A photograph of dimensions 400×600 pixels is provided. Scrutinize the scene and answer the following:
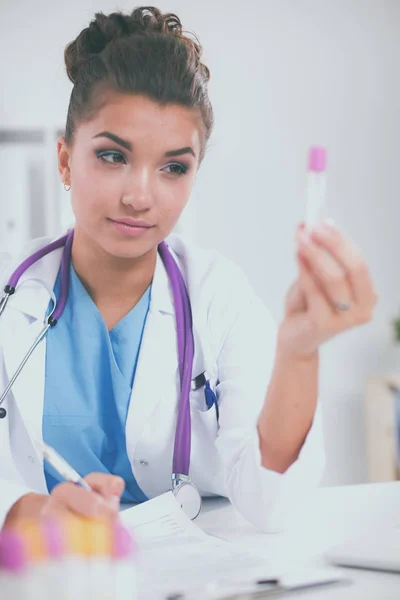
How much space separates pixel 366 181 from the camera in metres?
3.36

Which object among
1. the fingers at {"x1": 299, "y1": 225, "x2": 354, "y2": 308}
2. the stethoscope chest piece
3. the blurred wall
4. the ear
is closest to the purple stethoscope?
the stethoscope chest piece

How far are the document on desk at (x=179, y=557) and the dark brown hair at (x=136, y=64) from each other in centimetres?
62

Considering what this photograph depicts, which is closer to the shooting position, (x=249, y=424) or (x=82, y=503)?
(x=82, y=503)

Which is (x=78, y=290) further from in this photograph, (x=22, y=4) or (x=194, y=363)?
(x=22, y=4)

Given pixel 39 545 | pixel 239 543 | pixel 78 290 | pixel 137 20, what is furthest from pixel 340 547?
pixel 137 20

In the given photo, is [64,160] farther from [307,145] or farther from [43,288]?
[307,145]

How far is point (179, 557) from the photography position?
2.94 ft

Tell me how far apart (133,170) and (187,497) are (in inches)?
19.6

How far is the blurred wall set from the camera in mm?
3252

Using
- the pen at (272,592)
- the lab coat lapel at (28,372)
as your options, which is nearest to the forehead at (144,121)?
the lab coat lapel at (28,372)

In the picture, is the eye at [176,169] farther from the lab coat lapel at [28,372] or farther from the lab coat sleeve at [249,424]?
the lab coat lapel at [28,372]

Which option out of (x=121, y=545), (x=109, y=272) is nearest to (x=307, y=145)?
(x=109, y=272)

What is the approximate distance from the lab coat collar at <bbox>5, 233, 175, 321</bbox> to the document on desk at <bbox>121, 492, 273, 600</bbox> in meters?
0.40

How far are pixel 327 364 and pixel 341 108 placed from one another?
110 cm
